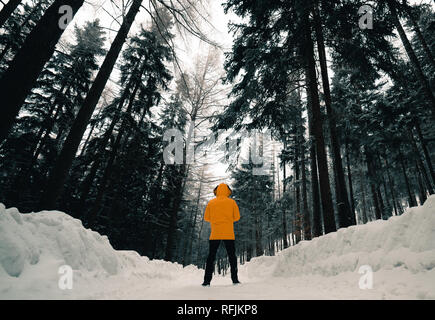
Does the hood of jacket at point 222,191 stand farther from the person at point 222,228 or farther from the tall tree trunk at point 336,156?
the tall tree trunk at point 336,156

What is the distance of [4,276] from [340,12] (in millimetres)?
9043

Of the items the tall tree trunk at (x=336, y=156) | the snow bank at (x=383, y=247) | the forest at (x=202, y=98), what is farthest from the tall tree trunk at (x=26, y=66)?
the tall tree trunk at (x=336, y=156)

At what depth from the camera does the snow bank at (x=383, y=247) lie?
7.66 feet

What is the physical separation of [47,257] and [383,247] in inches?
172

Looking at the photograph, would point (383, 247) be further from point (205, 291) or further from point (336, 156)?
point (336, 156)

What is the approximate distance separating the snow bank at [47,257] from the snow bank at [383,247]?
3.47 meters

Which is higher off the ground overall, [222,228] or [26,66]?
[26,66]

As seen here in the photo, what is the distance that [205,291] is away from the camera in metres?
2.85

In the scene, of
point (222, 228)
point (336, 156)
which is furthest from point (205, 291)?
point (336, 156)
